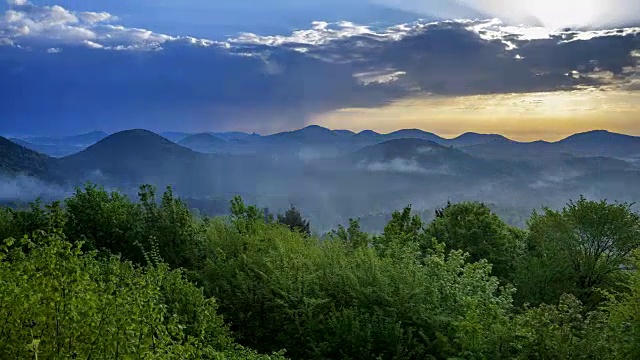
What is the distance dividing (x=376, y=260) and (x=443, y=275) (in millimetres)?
3516

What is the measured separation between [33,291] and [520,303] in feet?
103

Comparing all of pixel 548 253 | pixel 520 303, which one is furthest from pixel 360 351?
pixel 548 253

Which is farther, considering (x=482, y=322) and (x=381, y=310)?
(x=381, y=310)

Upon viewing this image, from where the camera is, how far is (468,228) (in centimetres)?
4206

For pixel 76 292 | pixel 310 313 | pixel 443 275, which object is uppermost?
pixel 76 292

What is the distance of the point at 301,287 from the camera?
25766mm

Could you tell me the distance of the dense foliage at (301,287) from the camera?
11086mm

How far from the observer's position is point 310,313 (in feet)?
79.7

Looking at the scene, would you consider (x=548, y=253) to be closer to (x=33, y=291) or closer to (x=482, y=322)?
(x=482, y=322)

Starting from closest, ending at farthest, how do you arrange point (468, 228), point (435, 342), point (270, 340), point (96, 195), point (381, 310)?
point (435, 342) < point (381, 310) < point (270, 340) < point (96, 195) < point (468, 228)

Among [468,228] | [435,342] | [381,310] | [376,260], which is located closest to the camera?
[435,342]

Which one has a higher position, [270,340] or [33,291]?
[33,291]

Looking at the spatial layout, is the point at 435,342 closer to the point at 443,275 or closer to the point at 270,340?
the point at 443,275

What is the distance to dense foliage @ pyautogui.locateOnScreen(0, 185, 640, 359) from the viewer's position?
11.1 m
